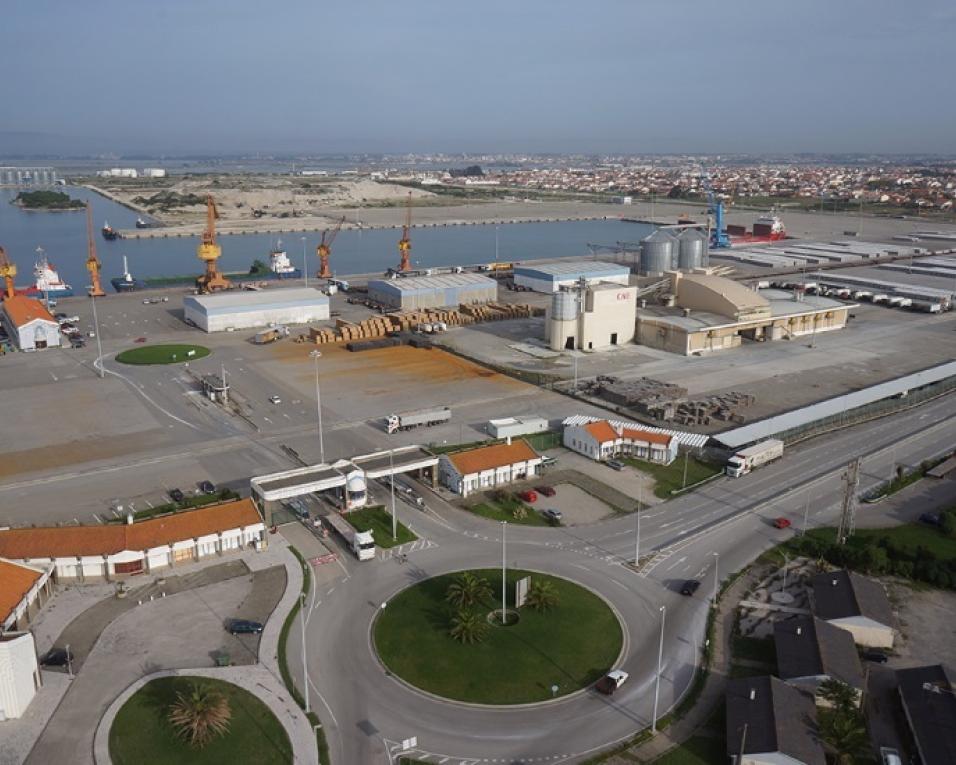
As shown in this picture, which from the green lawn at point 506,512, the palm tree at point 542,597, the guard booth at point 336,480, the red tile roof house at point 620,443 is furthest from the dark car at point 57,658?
the red tile roof house at point 620,443

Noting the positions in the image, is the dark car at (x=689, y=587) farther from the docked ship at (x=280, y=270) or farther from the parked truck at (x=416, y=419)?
the docked ship at (x=280, y=270)

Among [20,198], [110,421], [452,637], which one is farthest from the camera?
[20,198]

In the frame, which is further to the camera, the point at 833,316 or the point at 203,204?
the point at 203,204

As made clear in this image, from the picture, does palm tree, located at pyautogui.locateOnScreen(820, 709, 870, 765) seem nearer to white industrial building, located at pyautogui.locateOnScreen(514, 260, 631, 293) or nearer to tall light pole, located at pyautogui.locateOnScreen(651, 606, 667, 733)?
tall light pole, located at pyautogui.locateOnScreen(651, 606, 667, 733)

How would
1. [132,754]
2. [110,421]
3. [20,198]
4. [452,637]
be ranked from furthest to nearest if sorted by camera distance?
[20,198], [110,421], [452,637], [132,754]

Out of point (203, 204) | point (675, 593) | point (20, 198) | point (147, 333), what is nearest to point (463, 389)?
point (675, 593)

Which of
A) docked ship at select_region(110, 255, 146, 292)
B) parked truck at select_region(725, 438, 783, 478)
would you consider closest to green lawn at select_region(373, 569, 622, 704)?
parked truck at select_region(725, 438, 783, 478)

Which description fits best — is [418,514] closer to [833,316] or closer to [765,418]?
[765,418]
